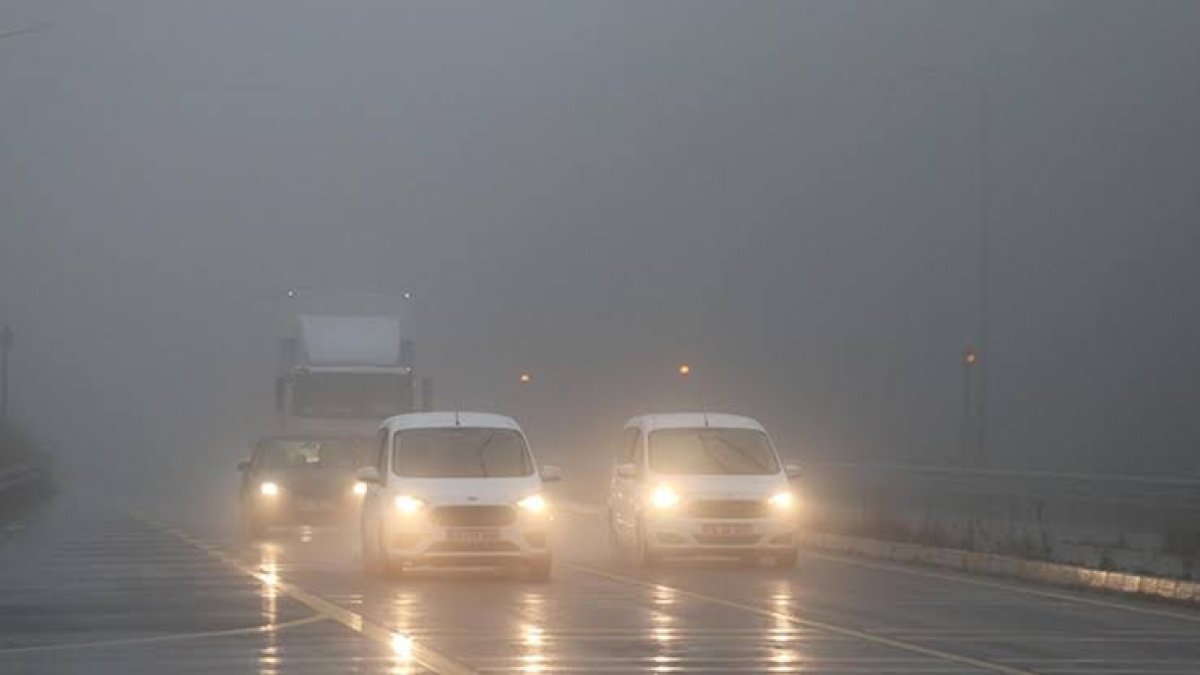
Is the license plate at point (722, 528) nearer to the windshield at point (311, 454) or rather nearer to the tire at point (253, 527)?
the tire at point (253, 527)

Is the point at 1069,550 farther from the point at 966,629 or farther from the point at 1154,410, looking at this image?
the point at 1154,410

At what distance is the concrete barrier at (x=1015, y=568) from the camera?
27172mm

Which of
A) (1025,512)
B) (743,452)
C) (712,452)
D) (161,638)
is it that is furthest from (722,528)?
(161,638)

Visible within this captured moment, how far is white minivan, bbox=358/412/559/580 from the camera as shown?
95.1 ft

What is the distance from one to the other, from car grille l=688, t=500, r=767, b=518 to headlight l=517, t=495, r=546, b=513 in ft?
10.2

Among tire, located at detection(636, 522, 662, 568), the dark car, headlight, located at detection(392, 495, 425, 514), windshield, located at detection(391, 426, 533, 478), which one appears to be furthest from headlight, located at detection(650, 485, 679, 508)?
the dark car

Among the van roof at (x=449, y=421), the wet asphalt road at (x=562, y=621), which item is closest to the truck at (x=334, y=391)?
the wet asphalt road at (x=562, y=621)

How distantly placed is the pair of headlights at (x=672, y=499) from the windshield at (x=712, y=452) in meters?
0.58

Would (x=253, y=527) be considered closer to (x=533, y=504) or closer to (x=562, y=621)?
(x=533, y=504)

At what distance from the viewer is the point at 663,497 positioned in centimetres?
3241

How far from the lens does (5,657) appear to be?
63.6 ft

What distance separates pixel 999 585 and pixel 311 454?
16.7 meters

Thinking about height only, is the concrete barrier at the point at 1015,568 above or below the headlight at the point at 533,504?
below

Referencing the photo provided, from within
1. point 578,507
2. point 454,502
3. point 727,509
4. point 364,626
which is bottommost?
point 364,626
